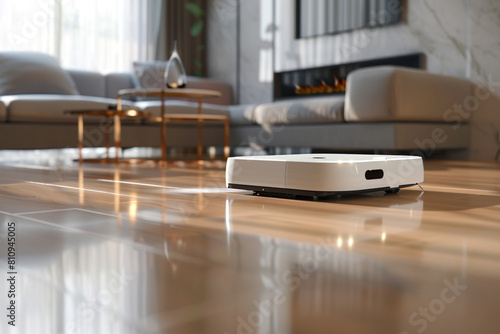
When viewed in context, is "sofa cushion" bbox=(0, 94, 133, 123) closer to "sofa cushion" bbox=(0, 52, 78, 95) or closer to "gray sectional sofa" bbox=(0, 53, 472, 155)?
"gray sectional sofa" bbox=(0, 53, 472, 155)

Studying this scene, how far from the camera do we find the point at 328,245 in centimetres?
79

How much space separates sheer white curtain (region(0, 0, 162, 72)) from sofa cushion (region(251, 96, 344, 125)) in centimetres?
188

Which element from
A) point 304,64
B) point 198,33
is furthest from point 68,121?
point 198,33

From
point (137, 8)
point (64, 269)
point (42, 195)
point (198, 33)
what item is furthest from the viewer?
point (198, 33)

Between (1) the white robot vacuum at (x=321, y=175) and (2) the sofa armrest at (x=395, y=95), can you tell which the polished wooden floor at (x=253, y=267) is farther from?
(2) the sofa armrest at (x=395, y=95)

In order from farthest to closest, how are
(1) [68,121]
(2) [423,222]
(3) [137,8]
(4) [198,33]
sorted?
(4) [198,33] → (3) [137,8] → (1) [68,121] → (2) [423,222]

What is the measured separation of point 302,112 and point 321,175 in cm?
241

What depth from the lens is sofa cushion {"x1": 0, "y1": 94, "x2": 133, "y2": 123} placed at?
336cm

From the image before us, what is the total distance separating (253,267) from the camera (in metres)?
0.66

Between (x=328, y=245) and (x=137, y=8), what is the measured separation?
5003 mm

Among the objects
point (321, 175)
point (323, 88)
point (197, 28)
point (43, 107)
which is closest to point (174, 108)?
point (43, 107)

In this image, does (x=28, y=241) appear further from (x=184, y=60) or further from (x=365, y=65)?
(x=184, y=60)

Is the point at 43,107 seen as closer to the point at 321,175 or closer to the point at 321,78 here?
the point at 321,78

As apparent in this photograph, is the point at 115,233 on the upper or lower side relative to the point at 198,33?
lower
